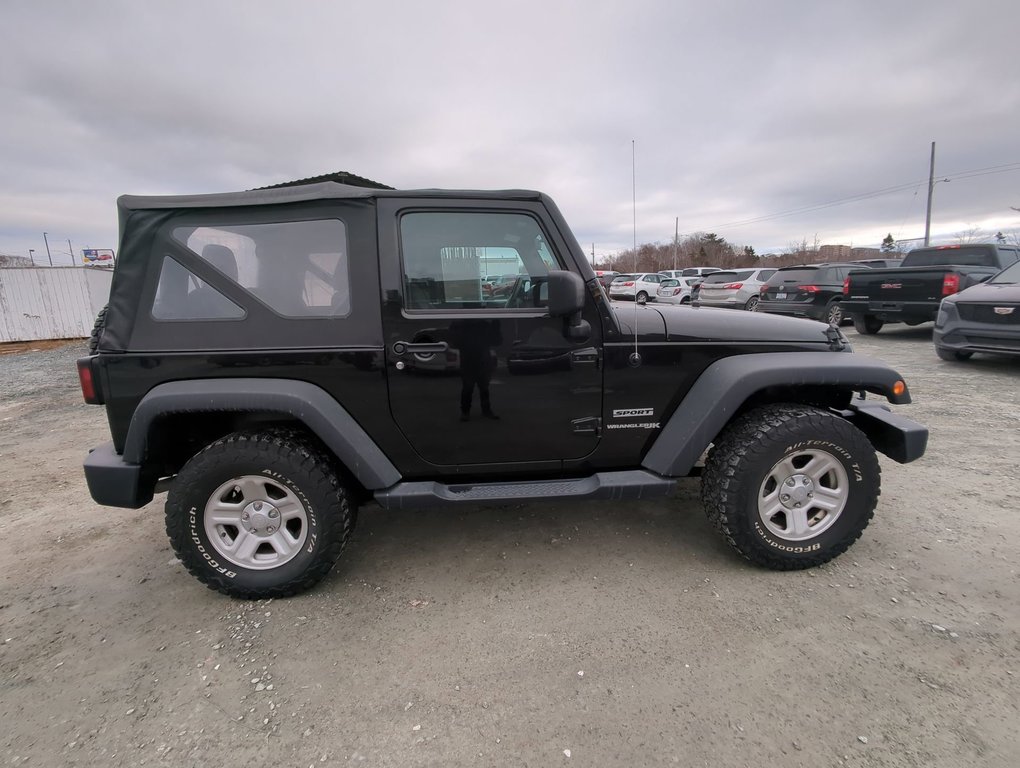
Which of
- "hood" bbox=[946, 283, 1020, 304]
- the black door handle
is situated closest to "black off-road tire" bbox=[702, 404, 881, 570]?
the black door handle

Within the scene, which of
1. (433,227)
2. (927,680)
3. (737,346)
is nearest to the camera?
(927,680)

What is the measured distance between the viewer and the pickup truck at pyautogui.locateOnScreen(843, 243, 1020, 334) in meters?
8.77

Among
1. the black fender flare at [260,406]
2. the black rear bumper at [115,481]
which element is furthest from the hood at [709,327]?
the black rear bumper at [115,481]

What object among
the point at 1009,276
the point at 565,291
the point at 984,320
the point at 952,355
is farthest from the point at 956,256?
the point at 565,291

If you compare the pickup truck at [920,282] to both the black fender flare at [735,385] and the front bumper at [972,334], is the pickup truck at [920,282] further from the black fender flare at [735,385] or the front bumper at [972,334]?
the black fender flare at [735,385]

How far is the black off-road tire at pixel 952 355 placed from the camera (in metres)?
7.21

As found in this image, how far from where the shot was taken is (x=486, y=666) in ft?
6.81

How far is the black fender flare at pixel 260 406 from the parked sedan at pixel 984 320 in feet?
26.9

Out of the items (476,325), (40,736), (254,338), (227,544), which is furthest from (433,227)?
(40,736)

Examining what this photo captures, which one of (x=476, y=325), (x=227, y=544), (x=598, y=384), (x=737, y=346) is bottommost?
(x=227, y=544)

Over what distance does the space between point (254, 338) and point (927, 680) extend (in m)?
3.20

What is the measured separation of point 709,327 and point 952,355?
7324 mm

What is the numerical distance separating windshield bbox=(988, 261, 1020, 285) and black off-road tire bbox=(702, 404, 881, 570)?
Result: 22.9 ft

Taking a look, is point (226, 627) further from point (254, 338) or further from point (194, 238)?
point (194, 238)
